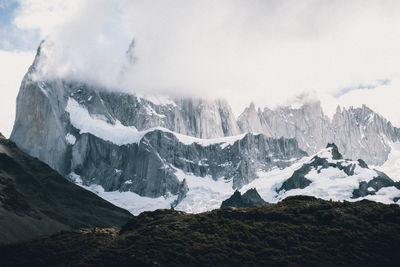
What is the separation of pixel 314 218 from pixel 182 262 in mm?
27780

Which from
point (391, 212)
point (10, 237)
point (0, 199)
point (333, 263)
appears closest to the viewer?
point (333, 263)

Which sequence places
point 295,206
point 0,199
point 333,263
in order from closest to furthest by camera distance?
point 333,263, point 295,206, point 0,199

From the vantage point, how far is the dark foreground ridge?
10188cm

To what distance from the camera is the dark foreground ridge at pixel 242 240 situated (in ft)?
334

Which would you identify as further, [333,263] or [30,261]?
[30,261]

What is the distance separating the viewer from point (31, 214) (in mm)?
190750

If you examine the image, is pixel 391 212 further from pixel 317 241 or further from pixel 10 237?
pixel 10 237

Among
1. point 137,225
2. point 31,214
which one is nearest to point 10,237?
point 31,214

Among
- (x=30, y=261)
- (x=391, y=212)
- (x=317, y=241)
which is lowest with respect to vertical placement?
(x=30, y=261)

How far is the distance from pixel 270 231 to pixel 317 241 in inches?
322

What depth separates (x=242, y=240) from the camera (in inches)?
4299

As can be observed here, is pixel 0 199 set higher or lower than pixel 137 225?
higher

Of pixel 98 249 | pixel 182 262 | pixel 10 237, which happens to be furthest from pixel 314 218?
pixel 10 237

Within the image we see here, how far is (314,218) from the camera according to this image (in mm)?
116750
